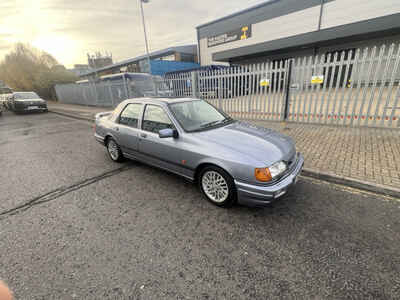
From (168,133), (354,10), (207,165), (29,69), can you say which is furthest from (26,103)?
(354,10)

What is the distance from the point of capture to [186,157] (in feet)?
9.89

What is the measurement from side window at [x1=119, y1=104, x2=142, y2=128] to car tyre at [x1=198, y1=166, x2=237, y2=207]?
6.13 feet

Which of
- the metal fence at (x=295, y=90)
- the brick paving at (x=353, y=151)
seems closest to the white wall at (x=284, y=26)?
the metal fence at (x=295, y=90)

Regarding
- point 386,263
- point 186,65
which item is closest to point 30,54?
point 186,65

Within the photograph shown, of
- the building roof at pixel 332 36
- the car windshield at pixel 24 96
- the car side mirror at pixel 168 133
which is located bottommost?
the car side mirror at pixel 168 133

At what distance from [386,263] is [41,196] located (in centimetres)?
490

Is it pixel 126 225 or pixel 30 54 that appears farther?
pixel 30 54

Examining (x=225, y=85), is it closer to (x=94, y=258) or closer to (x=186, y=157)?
(x=186, y=157)

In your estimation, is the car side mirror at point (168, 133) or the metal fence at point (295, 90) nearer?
the car side mirror at point (168, 133)

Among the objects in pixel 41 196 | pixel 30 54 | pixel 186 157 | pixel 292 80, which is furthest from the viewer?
pixel 30 54

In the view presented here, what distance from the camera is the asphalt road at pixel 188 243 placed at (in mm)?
1765

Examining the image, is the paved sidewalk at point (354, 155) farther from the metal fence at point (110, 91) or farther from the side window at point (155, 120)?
the metal fence at point (110, 91)

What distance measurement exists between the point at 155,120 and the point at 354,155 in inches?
173

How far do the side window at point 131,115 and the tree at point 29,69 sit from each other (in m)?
30.2
